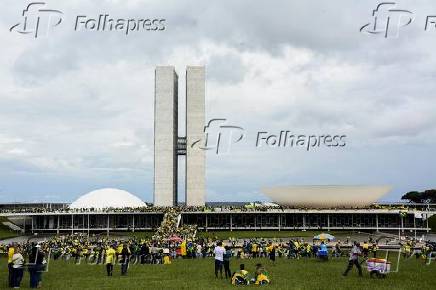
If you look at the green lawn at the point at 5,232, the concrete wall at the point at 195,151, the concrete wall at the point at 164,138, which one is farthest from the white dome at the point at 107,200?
the green lawn at the point at 5,232

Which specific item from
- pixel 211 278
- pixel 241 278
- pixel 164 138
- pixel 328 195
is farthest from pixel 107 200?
pixel 241 278

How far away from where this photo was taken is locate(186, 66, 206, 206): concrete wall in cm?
7475

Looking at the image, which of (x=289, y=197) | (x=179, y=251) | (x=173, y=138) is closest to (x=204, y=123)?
(x=173, y=138)

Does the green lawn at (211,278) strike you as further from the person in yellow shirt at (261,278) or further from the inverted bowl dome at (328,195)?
the inverted bowl dome at (328,195)

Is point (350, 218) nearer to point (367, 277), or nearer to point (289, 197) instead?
point (289, 197)

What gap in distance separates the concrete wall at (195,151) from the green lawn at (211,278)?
50.5 m

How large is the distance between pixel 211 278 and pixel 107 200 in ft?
171

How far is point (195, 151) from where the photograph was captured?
247 feet

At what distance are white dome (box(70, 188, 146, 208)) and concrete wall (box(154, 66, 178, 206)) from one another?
351cm

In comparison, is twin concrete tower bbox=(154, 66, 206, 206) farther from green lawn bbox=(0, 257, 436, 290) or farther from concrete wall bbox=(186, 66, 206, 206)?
green lawn bbox=(0, 257, 436, 290)

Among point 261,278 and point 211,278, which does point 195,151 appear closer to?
point 211,278

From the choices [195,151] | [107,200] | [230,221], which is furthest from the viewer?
[195,151]

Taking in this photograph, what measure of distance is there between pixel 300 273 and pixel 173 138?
56.0 metres

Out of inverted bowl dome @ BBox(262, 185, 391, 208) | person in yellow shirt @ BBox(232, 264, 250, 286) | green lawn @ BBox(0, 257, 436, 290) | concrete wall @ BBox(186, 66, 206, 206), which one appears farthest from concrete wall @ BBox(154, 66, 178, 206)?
person in yellow shirt @ BBox(232, 264, 250, 286)
